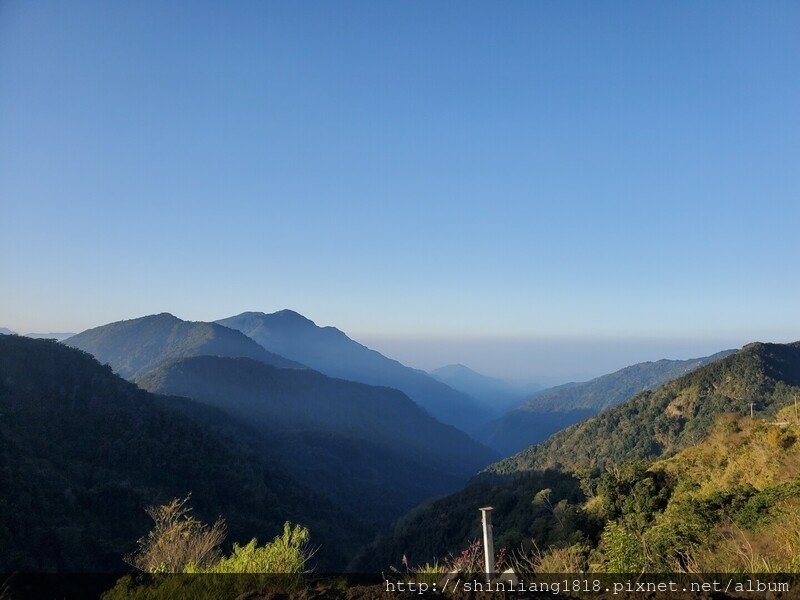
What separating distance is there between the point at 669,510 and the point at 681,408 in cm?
8374

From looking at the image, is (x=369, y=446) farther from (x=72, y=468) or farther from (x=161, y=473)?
(x=72, y=468)

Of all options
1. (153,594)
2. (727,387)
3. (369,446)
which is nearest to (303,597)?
(153,594)

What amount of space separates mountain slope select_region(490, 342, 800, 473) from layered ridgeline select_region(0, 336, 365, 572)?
45.1 metres

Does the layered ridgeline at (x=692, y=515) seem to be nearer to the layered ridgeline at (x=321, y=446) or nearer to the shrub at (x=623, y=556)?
the shrub at (x=623, y=556)

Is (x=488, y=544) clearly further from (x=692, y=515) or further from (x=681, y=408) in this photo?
(x=681, y=408)

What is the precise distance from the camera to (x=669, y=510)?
16.8m

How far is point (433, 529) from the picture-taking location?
60.8 metres

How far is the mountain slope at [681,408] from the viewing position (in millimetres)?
78688

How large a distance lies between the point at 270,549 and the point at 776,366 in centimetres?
10709

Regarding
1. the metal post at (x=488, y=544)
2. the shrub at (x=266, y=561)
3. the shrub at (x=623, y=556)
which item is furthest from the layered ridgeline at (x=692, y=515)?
the shrub at (x=266, y=561)

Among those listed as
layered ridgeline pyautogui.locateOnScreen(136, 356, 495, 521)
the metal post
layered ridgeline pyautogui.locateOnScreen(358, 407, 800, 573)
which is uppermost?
the metal post

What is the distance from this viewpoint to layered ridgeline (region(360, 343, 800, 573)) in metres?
9.06

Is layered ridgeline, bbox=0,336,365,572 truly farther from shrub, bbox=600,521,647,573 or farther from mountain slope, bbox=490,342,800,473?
shrub, bbox=600,521,647,573

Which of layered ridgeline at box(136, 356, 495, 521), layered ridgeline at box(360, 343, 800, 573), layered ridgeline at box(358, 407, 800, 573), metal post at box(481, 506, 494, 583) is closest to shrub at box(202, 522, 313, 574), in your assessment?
layered ridgeline at box(358, 407, 800, 573)
